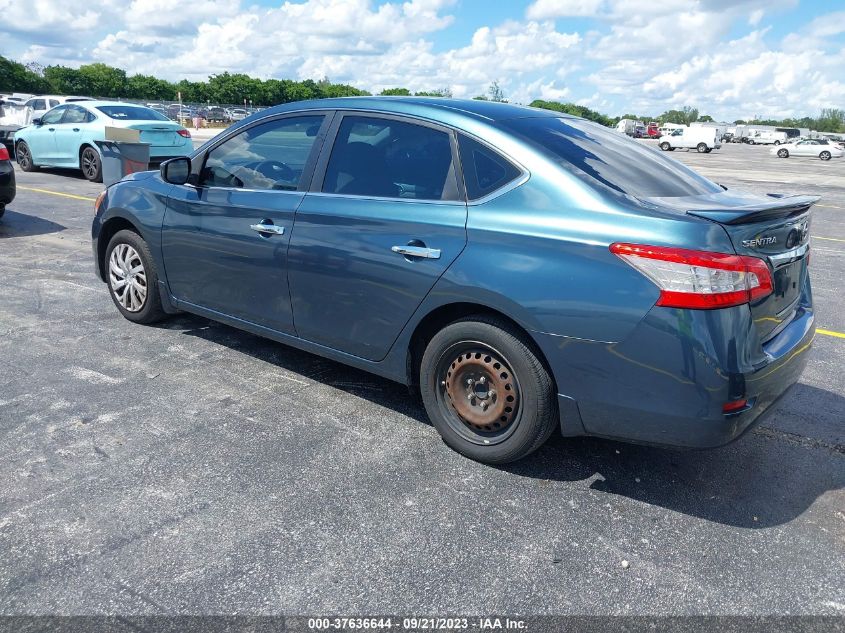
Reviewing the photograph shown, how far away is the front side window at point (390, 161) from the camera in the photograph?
351 centimetres

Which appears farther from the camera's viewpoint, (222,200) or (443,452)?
(222,200)

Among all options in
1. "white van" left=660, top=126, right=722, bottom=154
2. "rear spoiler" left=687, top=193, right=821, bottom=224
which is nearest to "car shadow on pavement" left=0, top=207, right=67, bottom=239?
"rear spoiler" left=687, top=193, right=821, bottom=224

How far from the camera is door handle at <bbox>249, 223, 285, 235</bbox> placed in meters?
4.00

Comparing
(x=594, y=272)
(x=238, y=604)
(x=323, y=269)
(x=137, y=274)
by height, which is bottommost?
(x=238, y=604)

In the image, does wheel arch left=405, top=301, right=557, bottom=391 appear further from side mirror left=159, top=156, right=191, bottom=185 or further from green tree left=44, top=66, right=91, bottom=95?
green tree left=44, top=66, right=91, bottom=95

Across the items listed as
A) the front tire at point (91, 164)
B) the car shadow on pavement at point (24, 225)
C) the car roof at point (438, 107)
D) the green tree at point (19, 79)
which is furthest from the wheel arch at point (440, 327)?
the green tree at point (19, 79)

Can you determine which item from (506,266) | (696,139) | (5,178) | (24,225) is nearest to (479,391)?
(506,266)

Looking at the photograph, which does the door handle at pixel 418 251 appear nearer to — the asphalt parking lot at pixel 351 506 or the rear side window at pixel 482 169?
the rear side window at pixel 482 169

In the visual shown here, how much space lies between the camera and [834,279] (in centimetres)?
785

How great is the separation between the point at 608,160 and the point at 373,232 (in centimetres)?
123

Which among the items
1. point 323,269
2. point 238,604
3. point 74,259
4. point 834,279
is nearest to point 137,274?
point 323,269

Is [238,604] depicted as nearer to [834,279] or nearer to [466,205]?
[466,205]

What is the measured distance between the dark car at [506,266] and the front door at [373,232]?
1 centimetres

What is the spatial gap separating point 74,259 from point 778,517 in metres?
7.23
